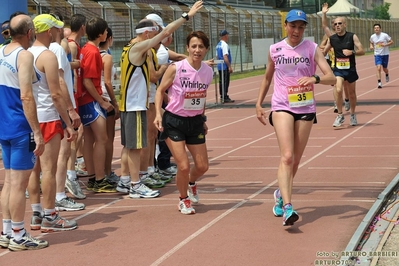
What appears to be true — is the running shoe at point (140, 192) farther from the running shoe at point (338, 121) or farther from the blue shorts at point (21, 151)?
the running shoe at point (338, 121)

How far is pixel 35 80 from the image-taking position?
7918 millimetres

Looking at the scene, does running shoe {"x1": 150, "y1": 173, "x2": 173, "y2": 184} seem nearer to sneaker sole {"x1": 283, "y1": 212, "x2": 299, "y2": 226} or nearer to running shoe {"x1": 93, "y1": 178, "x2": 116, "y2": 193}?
running shoe {"x1": 93, "y1": 178, "x2": 116, "y2": 193}

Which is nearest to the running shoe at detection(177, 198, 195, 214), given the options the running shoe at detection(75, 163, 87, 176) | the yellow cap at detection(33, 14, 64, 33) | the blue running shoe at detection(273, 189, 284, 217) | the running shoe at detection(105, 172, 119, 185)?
the blue running shoe at detection(273, 189, 284, 217)

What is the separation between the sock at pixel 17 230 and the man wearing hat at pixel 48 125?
27.4 inches

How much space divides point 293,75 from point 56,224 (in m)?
2.76

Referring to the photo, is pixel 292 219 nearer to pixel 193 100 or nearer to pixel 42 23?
pixel 193 100

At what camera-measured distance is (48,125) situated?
838 cm

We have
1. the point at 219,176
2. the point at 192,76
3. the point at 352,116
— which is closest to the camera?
the point at 192,76

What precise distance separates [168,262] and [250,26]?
126 ft

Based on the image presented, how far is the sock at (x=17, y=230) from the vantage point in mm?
7609

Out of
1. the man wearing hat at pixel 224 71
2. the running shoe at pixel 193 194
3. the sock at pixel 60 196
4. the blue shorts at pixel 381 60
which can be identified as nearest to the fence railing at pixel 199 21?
the man wearing hat at pixel 224 71

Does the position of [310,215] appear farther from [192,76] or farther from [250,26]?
[250,26]

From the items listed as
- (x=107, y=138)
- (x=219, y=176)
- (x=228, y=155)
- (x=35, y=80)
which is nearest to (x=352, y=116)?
(x=228, y=155)

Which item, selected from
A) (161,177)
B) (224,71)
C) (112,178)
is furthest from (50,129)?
(224,71)
